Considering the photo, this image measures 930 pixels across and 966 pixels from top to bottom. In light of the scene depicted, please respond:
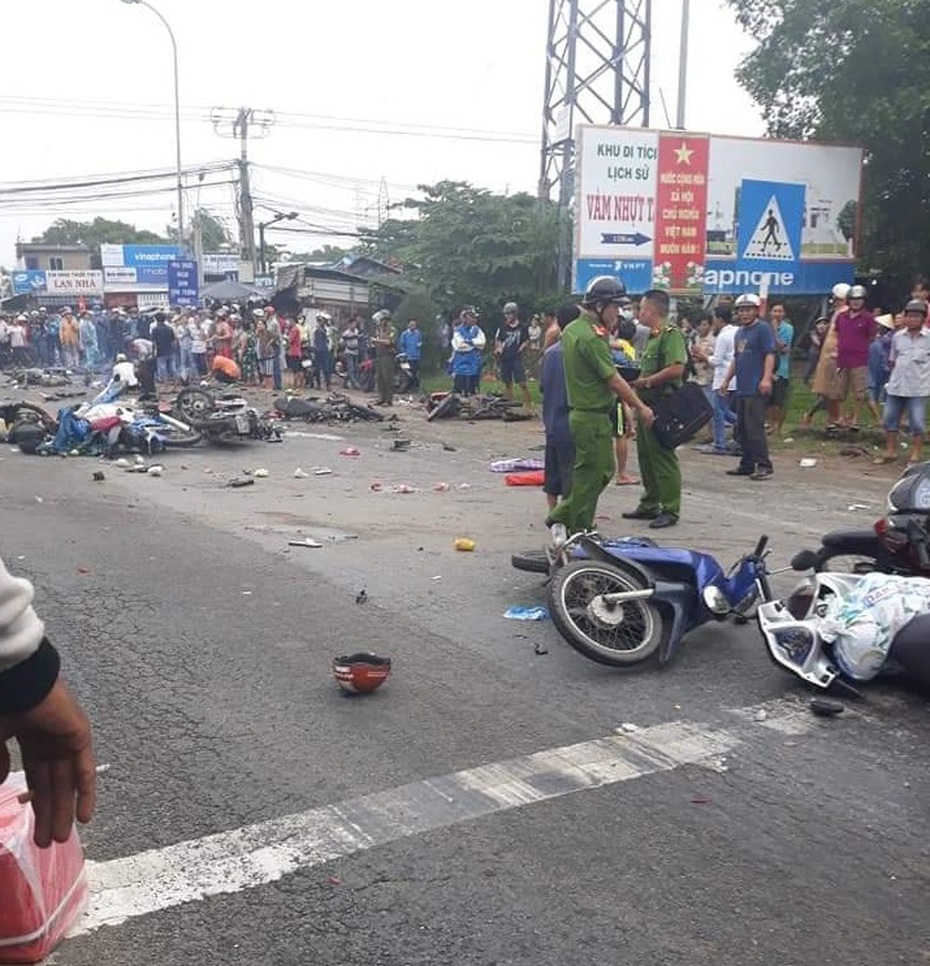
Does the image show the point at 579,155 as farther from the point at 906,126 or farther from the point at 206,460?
the point at 206,460

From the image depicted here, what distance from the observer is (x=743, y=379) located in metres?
11.1

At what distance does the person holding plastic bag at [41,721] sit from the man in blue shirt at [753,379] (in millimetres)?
Answer: 9760

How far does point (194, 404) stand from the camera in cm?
1584

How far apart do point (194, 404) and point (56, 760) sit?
1444 cm

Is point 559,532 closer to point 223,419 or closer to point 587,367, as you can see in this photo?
point 587,367

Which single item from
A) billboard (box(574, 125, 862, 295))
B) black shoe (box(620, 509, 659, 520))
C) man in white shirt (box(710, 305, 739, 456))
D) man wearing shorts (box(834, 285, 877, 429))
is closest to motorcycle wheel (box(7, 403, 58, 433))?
billboard (box(574, 125, 862, 295))

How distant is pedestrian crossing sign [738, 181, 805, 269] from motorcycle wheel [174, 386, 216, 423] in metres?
10.0

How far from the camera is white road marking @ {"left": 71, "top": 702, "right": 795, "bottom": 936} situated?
125 inches

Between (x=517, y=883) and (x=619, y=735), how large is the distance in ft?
4.09

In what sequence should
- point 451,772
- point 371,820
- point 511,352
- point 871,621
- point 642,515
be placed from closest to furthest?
point 371,820 → point 451,772 → point 871,621 → point 642,515 → point 511,352

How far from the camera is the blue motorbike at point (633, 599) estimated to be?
512 cm

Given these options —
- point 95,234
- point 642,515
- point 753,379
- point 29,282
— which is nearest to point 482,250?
point 753,379

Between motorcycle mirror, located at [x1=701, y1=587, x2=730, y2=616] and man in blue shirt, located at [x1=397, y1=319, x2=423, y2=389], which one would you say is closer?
motorcycle mirror, located at [x1=701, y1=587, x2=730, y2=616]

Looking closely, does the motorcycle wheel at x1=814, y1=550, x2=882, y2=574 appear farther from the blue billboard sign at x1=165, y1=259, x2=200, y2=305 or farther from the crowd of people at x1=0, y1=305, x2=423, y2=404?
the blue billboard sign at x1=165, y1=259, x2=200, y2=305
